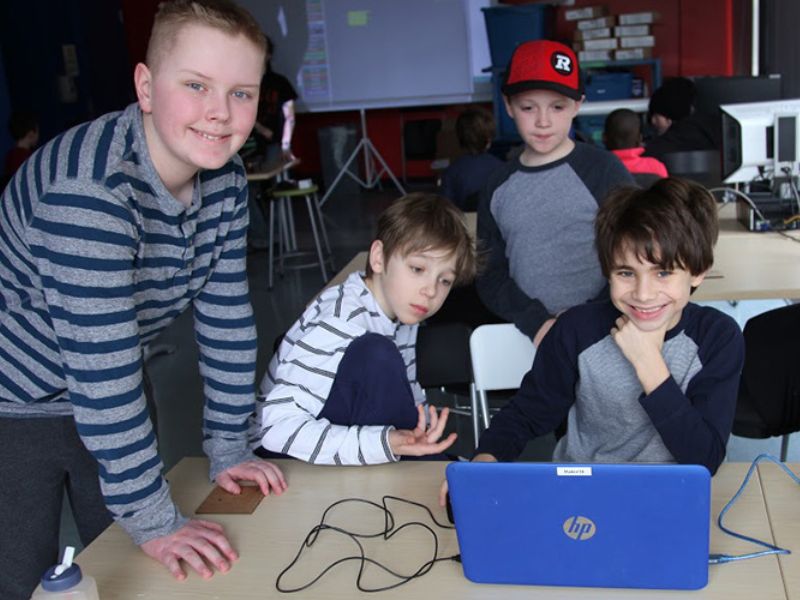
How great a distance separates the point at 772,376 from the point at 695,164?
2397 millimetres

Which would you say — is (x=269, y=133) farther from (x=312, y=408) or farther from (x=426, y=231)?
(x=312, y=408)

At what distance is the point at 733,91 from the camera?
5301 millimetres

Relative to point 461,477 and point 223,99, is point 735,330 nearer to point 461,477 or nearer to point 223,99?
point 461,477

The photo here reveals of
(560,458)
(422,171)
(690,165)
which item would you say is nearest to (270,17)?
(422,171)

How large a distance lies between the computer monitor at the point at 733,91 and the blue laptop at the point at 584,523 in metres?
4.27

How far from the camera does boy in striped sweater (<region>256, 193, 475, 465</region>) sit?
1507 millimetres

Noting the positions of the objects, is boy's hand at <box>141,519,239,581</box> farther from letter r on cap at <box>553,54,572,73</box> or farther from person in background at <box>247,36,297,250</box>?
person in background at <box>247,36,297,250</box>

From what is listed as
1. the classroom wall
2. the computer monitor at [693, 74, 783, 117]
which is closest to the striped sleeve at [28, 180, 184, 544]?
the computer monitor at [693, 74, 783, 117]

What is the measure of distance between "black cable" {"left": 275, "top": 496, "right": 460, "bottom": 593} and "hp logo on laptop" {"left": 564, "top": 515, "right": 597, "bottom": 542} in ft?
0.63

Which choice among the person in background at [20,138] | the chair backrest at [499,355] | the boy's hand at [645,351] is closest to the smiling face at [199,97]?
the boy's hand at [645,351]

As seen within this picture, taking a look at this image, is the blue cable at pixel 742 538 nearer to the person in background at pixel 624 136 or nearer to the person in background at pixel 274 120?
the person in background at pixel 624 136

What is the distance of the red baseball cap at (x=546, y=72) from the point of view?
7.64 ft

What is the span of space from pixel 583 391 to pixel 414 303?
15.6 inches

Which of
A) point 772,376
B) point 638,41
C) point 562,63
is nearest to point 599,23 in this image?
point 638,41
